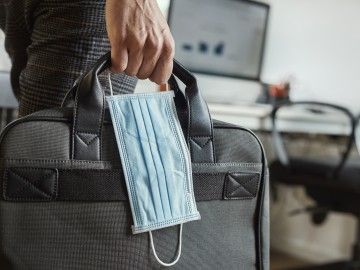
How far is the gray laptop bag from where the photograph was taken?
0.59 metres

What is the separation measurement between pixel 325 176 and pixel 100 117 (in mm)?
1158

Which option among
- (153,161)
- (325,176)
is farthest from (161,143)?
(325,176)

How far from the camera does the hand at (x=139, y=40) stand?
0.66 m

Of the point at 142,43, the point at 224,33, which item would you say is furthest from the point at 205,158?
the point at 224,33

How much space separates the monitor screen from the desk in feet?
1.34

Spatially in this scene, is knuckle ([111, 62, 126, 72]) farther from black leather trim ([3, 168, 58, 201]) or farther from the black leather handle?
black leather trim ([3, 168, 58, 201])

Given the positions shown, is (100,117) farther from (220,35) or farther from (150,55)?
(220,35)

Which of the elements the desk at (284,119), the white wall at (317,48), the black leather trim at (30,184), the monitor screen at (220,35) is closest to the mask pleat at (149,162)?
the black leather trim at (30,184)

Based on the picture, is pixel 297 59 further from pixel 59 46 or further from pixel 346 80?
pixel 59 46

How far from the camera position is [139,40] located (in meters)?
0.66

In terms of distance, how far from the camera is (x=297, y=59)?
2492mm

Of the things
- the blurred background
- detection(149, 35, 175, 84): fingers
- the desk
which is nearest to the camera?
detection(149, 35, 175, 84): fingers

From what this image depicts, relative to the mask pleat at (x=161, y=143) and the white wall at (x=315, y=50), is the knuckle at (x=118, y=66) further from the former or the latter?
the white wall at (x=315, y=50)

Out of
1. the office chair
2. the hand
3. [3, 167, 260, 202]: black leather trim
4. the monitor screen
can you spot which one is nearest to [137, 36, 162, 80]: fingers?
the hand
